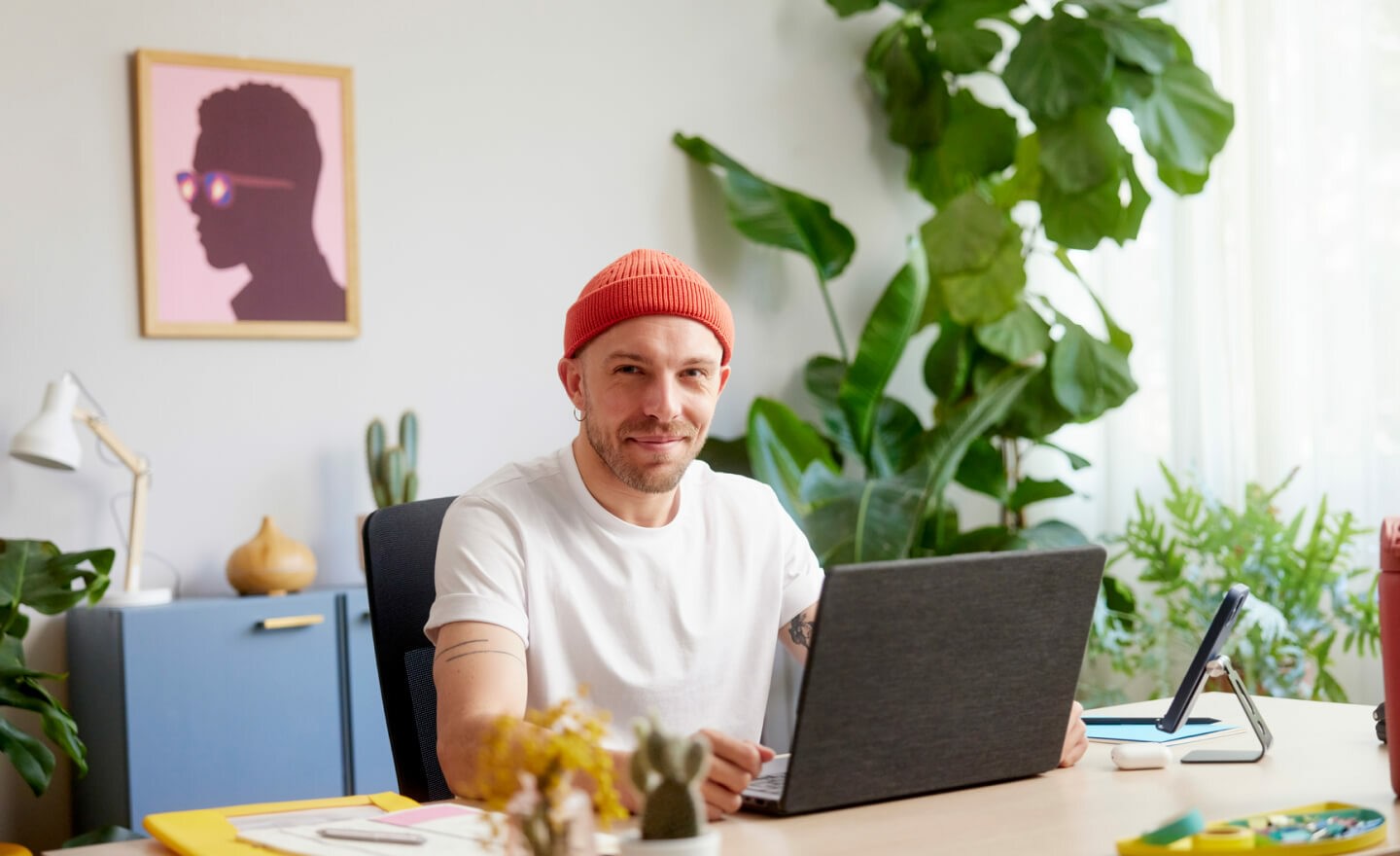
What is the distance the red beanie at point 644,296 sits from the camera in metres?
1.90

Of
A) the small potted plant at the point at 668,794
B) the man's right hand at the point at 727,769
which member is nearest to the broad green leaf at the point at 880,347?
the man's right hand at the point at 727,769

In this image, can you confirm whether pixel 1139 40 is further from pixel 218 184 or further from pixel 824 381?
pixel 218 184

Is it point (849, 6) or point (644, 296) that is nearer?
point (644, 296)

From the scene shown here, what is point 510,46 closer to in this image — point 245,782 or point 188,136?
point 188,136

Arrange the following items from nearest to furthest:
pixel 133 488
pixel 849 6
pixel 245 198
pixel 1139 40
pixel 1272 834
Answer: pixel 1272 834 → pixel 133 488 → pixel 245 198 → pixel 1139 40 → pixel 849 6

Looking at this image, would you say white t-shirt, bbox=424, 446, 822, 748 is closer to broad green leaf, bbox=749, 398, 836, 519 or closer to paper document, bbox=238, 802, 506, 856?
paper document, bbox=238, 802, 506, 856

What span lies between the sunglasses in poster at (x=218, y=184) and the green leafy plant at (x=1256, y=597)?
8.38 feet

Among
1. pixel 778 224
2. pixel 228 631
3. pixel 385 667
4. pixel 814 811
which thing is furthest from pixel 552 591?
pixel 778 224

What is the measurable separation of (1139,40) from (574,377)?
2.50m

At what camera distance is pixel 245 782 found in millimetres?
3344

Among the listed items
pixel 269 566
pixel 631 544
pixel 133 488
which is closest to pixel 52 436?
pixel 133 488

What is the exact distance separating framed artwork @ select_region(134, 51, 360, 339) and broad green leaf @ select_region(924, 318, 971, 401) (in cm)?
170

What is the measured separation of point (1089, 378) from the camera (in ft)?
13.4

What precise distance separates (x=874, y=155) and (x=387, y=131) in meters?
1.61
